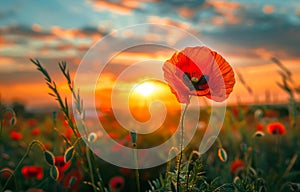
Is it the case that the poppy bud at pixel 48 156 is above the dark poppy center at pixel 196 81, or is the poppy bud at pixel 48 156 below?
below

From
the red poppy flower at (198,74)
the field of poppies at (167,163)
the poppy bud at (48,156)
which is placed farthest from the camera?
the poppy bud at (48,156)

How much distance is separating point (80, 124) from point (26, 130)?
15.3ft

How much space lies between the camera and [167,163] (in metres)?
2.47

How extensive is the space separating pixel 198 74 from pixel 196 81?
0.10 ft

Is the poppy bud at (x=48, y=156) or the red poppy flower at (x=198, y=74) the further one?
the poppy bud at (x=48, y=156)

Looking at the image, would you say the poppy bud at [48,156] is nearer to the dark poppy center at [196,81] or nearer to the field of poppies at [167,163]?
the field of poppies at [167,163]

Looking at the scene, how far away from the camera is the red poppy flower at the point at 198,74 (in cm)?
161

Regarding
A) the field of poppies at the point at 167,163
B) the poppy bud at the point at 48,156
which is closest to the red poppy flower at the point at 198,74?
the field of poppies at the point at 167,163

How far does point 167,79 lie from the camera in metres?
1.65

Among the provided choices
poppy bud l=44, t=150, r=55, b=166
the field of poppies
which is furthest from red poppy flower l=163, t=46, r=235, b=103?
poppy bud l=44, t=150, r=55, b=166

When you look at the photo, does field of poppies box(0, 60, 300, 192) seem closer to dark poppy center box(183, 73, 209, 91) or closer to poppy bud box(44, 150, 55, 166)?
poppy bud box(44, 150, 55, 166)

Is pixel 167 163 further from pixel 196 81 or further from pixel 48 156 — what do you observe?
pixel 196 81

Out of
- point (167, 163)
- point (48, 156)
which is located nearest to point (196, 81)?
point (48, 156)

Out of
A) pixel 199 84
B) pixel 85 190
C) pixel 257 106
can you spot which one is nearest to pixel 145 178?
pixel 85 190
